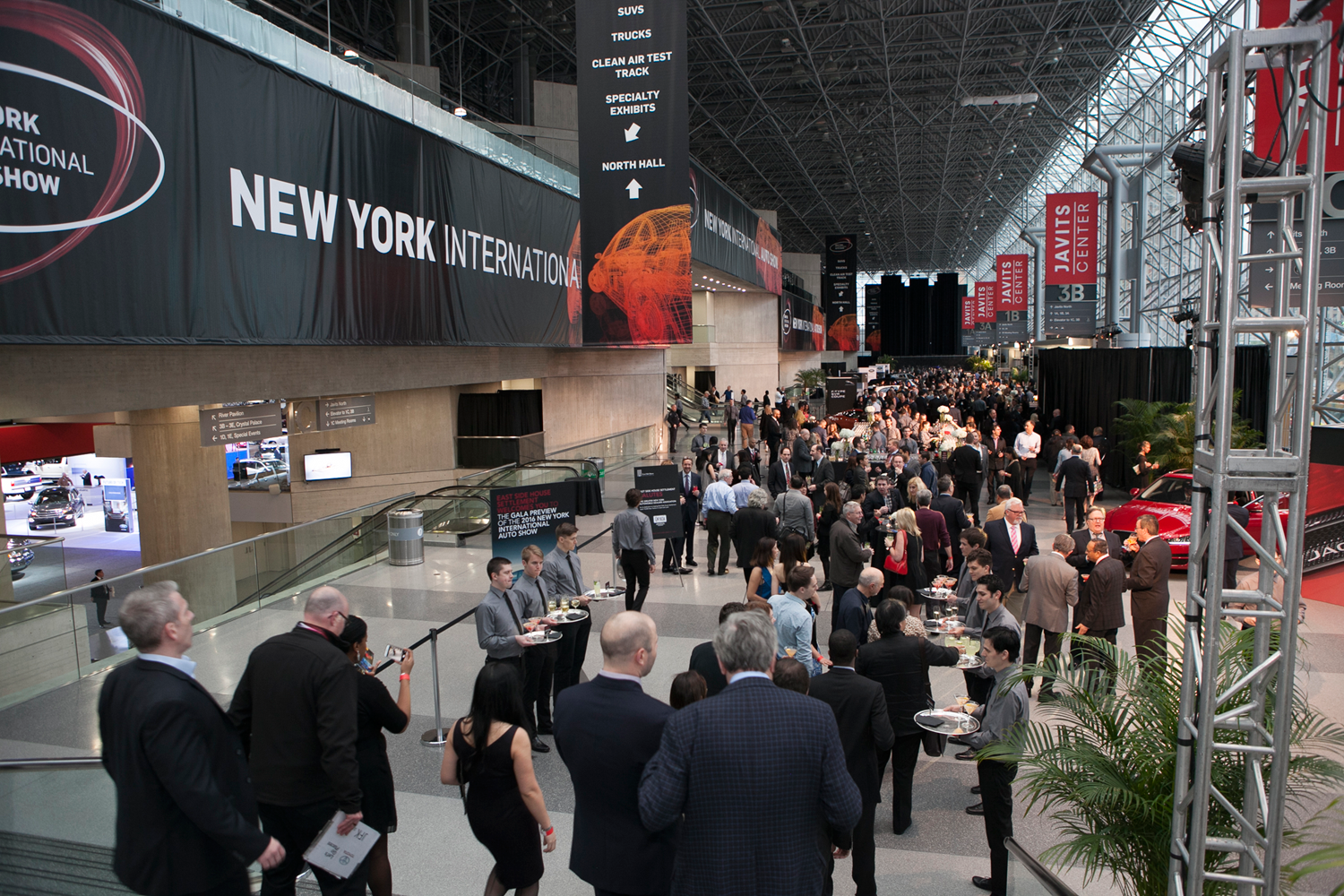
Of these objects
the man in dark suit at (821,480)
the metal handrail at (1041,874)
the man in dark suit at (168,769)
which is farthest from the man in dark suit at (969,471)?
→ the man in dark suit at (168,769)

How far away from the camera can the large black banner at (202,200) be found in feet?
23.9

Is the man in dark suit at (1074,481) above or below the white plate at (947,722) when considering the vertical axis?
above

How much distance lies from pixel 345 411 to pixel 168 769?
13.3 m

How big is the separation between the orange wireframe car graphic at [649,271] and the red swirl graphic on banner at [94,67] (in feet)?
19.8

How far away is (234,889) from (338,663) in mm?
809

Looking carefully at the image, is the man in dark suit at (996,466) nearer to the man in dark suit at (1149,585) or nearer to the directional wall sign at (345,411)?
the man in dark suit at (1149,585)

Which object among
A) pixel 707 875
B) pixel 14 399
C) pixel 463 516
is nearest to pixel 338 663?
pixel 707 875

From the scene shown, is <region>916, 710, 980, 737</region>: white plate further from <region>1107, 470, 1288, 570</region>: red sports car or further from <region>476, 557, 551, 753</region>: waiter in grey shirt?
<region>1107, 470, 1288, 570</region>: red sports car

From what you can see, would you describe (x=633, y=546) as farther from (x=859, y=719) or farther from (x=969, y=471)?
(x=969, y=471)

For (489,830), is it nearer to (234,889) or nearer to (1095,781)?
(234,889)

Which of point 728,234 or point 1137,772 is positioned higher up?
point 728,234

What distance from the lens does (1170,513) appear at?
Result: 1161 cm

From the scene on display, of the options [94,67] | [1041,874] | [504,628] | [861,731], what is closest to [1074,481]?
[504,628]

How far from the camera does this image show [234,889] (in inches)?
120
